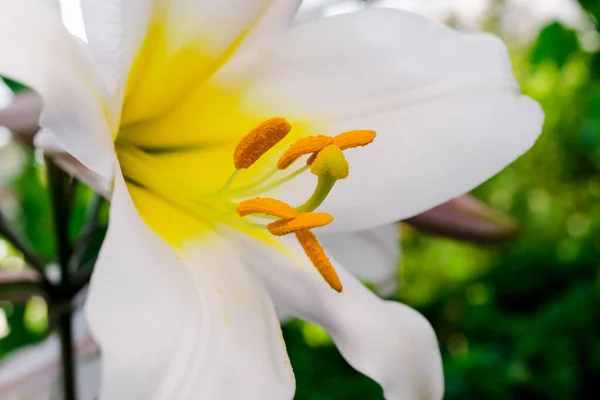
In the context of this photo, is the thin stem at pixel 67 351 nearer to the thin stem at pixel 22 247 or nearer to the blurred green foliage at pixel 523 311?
the thin stem at pixel 22 247

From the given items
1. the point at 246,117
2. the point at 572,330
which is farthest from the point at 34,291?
the point at 572,330

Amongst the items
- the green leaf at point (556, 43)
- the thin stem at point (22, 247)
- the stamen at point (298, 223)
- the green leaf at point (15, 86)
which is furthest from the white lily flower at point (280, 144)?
the green leaf at point (556, 43)

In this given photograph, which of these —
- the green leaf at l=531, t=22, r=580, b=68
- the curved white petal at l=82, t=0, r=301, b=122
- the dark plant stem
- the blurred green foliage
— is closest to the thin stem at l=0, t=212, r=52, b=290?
the dark plant stem

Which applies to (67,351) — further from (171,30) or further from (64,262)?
(171,30)

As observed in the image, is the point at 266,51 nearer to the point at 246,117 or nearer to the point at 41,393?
the point at 246,117

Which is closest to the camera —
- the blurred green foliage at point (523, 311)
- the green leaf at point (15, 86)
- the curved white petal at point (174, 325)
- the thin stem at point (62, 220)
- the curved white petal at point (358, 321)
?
Result: the curved white petal at point (174, 325)

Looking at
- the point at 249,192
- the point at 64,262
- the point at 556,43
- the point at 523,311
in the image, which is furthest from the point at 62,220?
the point at 523,311
